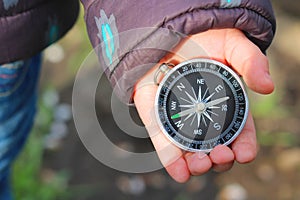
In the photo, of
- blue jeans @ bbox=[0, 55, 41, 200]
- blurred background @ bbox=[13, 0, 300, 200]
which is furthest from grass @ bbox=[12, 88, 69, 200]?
blue jeans @ bbox=[0, 55, 41, 200]

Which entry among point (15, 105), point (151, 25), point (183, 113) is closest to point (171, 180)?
point (15, 105)

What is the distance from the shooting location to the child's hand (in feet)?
A: 3.26

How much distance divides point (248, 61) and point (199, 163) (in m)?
0.18

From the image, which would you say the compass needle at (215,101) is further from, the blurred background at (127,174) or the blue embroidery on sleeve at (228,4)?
the blurred background at (127,174)

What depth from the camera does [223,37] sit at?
3.57ft

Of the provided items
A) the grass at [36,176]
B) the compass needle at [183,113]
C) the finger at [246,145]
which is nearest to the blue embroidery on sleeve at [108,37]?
the compass needle at [183,113]

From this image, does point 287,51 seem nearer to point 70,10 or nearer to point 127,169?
point 127,169

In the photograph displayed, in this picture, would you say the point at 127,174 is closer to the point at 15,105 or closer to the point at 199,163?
the point at 15,105

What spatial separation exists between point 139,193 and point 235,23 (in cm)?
108

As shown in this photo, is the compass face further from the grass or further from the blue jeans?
the grass

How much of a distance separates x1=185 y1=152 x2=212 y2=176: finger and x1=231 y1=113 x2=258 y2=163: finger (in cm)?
5

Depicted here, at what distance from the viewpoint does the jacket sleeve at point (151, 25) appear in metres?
1.00

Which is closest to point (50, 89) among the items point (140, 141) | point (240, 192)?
point (140, 141)

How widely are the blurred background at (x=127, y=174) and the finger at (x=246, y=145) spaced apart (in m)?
0.93
